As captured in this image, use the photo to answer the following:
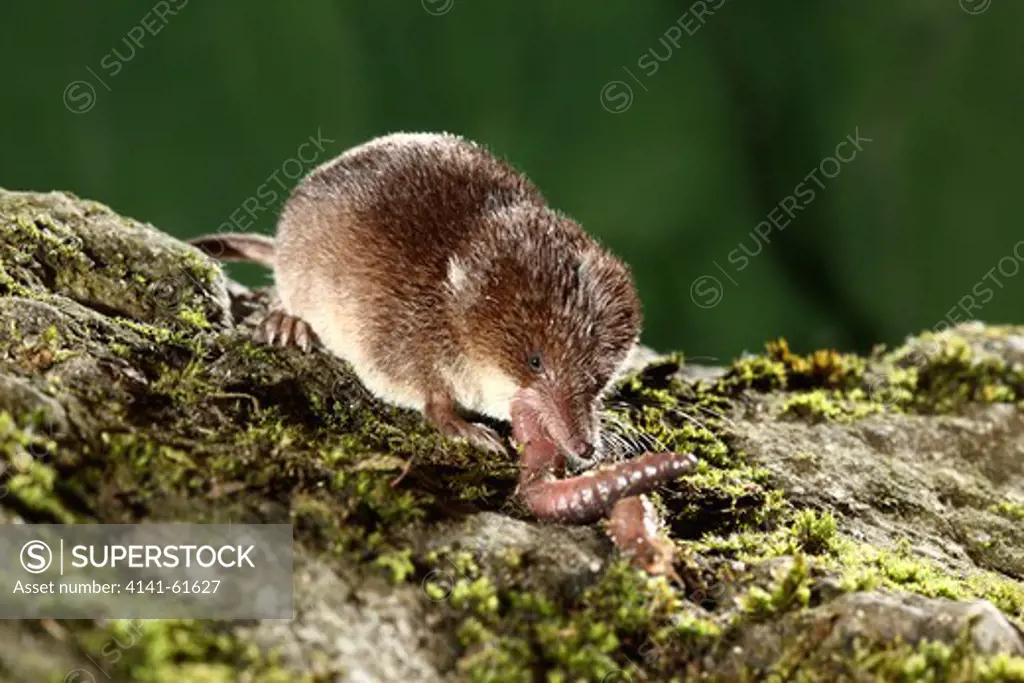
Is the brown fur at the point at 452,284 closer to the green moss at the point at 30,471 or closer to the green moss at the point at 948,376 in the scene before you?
the green moss at the point at 30,471

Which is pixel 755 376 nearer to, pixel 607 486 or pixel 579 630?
pixel 607 486

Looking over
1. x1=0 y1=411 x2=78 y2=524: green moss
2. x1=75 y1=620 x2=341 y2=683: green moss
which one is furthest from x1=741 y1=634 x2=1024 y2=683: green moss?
x1=0 y1=411 x2=78 y2=524: green moss

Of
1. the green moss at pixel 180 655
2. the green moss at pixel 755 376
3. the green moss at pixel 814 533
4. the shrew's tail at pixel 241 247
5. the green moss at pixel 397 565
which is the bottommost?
the green moss at pixel 180 655

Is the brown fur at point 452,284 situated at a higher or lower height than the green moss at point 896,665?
higher

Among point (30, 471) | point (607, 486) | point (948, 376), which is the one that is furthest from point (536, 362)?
point (948, 376)

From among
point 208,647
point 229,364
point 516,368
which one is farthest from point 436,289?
point 208,647

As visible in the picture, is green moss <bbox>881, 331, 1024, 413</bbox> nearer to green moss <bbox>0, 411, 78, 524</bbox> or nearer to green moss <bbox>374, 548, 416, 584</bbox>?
green moss <bbox>374, 548, 416, 584</bbox>

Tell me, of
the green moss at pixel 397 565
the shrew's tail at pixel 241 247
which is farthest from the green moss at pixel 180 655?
the shrew's tail at pixel 241 247

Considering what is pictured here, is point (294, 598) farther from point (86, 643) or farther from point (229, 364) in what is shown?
point (229, 364)
